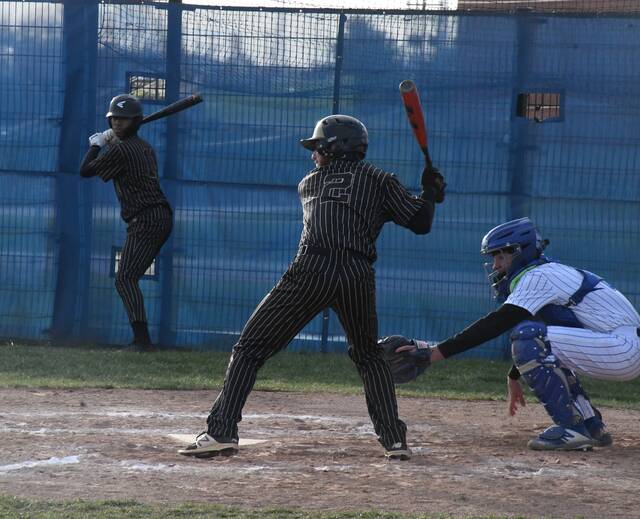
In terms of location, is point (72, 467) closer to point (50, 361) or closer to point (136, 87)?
point (50, 361)

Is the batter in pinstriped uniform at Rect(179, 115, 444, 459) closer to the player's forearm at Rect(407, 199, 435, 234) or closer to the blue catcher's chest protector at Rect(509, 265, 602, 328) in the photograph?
the player's forearm at Rect(407, 199, 435, 234)

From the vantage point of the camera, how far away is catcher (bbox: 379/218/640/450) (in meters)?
6.12

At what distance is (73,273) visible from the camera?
1063 centimetres

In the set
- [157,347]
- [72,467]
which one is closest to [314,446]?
[72,467]

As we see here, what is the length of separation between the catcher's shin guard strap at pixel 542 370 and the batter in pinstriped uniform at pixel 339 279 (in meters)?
0.69

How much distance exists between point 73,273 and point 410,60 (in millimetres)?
3365

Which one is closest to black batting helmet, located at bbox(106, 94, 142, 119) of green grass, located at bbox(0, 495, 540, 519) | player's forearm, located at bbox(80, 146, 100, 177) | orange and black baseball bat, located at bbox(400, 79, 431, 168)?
player's forearm, located at bbox(80, 146, 100, 177)

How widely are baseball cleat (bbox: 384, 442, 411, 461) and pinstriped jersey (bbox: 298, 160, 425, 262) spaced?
90 centimetres

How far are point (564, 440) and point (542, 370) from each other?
0.40m

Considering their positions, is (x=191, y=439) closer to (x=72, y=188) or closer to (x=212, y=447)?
(x=212, y=447)

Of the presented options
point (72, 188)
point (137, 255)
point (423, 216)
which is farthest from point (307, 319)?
point (72, 188)

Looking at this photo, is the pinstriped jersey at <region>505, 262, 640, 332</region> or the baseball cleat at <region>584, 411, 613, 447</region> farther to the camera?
the baseball cleat at <region>584, 411, 613, 447</region>

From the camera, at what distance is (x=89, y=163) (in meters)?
9.62

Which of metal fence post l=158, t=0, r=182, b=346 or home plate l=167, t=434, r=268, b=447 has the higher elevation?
metal fence post l=158, t=0, r=182, b=346
